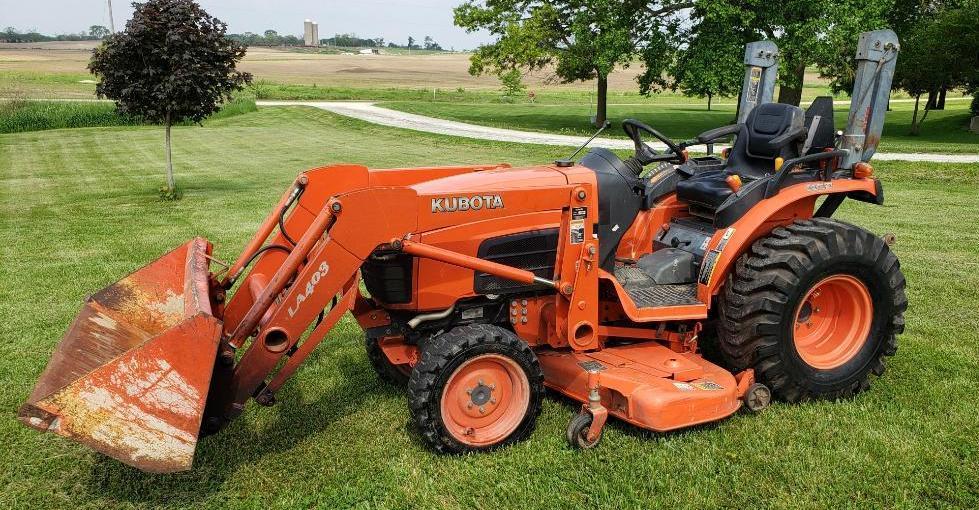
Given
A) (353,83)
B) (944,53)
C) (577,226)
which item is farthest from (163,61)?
(353,83)

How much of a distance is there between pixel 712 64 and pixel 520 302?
21.3 m

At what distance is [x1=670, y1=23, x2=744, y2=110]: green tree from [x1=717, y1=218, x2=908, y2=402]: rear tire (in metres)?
19.8

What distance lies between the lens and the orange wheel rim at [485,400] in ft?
12.8

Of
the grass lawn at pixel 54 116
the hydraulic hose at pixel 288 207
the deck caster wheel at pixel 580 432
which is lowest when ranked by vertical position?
the grass lawn at pixel 54 116

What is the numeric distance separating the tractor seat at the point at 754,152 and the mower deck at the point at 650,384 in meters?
1.17

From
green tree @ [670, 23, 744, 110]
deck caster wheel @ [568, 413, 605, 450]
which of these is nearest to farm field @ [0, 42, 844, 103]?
green tree @ [670, 23, 744, 110]

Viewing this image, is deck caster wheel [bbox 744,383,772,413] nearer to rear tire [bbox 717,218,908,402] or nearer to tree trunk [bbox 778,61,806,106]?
rear tire [bbox 717,218,908,402]

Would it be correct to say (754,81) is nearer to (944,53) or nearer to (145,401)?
(145,401)

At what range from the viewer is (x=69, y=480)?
3.72 meters

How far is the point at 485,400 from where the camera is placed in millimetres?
4004

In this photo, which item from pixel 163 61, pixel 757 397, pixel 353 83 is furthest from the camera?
pixel 353 83

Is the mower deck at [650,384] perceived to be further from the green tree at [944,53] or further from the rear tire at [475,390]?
the green tree at [944,53]

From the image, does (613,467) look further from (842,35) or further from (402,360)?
(842,35)

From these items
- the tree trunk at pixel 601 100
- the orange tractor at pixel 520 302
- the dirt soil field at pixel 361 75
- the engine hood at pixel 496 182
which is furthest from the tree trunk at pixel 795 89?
Result: the dirt soil field at pixel 361 75
